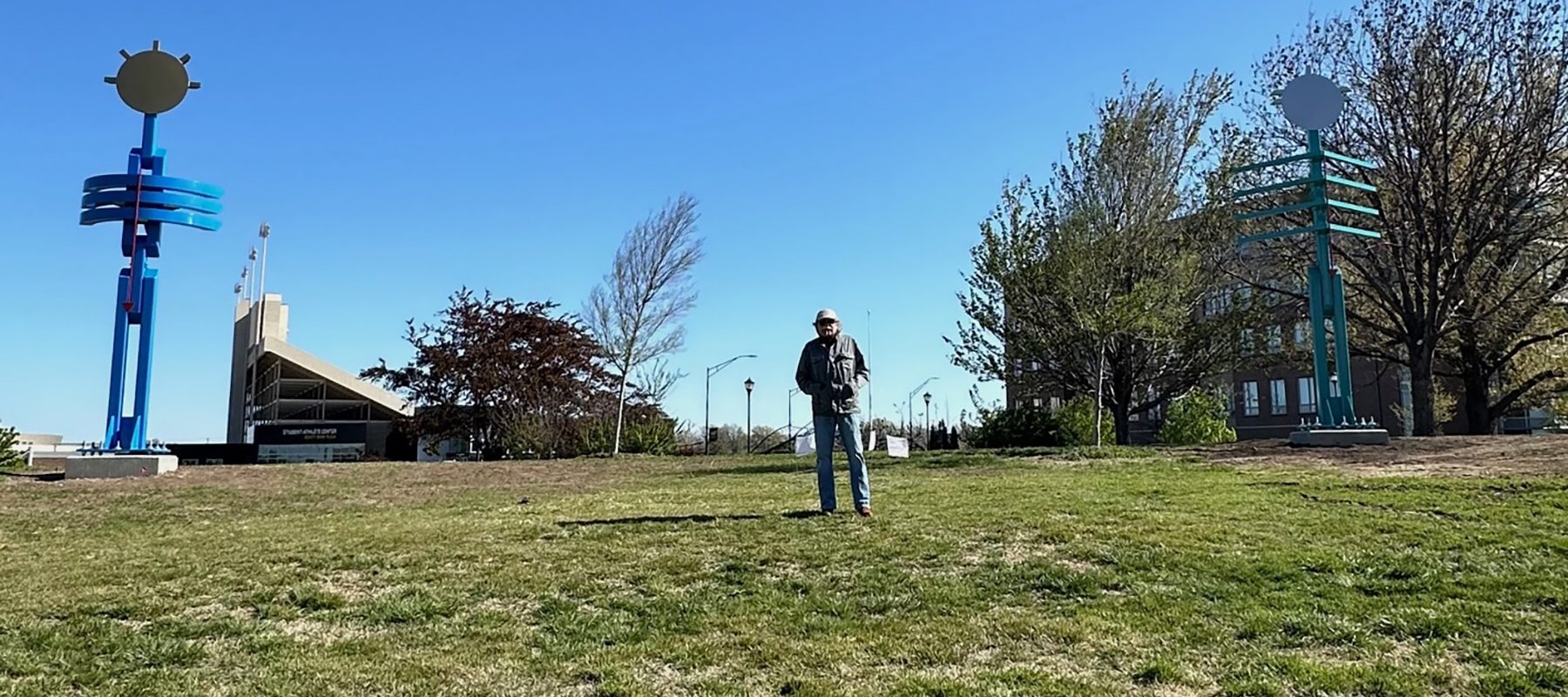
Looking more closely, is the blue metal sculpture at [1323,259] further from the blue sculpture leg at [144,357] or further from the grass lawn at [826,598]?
the blue sculpture leg at [144,357]

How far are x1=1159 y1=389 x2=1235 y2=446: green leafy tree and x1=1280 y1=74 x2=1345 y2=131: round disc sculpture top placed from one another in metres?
7.16

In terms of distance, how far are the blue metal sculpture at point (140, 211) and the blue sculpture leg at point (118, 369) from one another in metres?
0.01

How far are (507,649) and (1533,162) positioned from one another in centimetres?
2241

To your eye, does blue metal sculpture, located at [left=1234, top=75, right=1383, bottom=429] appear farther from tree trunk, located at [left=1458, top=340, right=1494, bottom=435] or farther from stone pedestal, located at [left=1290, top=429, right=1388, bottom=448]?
tree trunk, located at [left=1458, top=340, right=1494, bottom=435]

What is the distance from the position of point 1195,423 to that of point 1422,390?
15.2 feet

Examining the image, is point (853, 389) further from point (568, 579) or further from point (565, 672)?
point (565, 672)

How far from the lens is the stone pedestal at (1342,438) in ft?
47.8

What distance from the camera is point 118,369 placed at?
1356cm

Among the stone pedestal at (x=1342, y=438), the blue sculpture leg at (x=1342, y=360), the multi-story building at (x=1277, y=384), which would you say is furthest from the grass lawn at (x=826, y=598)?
the multi-story building at (x=1277, y=384)

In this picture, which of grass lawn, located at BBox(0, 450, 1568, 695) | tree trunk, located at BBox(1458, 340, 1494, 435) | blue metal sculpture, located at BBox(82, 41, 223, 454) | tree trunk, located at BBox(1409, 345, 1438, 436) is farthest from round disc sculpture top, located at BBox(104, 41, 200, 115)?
tree trunk, located at BBox(1458, 340, 1494, 435)

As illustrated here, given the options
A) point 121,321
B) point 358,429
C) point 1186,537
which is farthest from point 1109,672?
point 358,429

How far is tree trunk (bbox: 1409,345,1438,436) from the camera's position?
68.0 ft

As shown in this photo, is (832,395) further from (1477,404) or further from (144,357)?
(1477,404)

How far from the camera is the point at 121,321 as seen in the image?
13.7 metres
